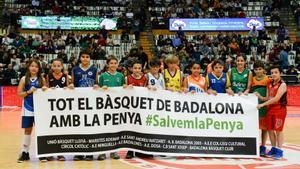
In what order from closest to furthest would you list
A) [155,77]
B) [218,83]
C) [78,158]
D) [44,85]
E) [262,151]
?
[44,85] < [78,158] < [155,77] < [218,83] < [262,151]

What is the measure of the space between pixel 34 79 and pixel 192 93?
234 cm

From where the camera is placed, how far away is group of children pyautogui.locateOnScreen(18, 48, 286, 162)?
752 cm

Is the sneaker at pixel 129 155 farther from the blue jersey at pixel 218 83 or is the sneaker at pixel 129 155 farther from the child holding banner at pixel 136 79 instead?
the blue jersey at pixel 218 83

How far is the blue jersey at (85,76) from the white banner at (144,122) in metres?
0.29

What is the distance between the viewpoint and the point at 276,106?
7742mm

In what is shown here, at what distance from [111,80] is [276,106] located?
251cm

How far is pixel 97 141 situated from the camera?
749 cm

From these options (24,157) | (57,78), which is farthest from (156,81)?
(24,157)

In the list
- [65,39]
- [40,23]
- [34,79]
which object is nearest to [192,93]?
[34,79]

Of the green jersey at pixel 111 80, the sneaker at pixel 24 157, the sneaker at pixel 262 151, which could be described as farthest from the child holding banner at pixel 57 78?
the sneaker at pixel 262 151

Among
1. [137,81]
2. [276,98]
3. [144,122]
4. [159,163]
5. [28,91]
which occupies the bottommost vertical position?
[159,163]

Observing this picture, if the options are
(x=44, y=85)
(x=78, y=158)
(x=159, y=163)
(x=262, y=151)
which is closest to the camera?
(x=159, y=163)

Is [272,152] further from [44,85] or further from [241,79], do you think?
[44,85]

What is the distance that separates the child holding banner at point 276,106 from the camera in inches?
301
